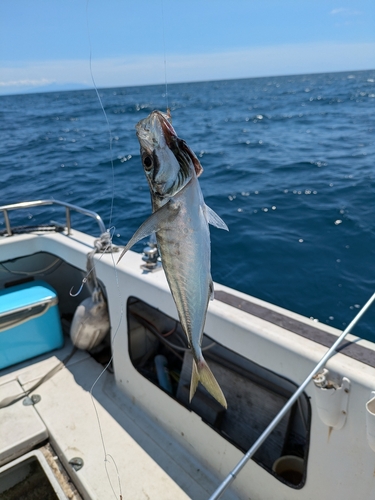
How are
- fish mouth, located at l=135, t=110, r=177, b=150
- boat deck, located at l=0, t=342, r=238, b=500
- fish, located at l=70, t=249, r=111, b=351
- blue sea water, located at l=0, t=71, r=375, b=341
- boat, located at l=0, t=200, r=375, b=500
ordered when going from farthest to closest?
blue sea water, located at l=0, t=71, r=375, b=341
fish, located at l=70, t=249, r=111, b=351
boat deck, located at l=0, t=342, r=238, b=500
boat, located at l=0, t=200, r=375, b=500
fish mouth, located at l=135, t=110, r=177, b=150

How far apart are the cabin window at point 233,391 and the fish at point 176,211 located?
118 centimetres

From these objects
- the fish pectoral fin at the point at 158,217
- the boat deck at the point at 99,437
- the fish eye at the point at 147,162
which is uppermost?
the fish eye at the point at 147,162

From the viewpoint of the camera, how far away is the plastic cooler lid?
369 cm

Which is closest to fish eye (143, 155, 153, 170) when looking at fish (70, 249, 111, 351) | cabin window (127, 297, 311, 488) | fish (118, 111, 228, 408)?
fish (118, 111, 228, 408)

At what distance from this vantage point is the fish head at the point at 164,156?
113 centimetres

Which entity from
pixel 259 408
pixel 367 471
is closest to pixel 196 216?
pixel 367 471

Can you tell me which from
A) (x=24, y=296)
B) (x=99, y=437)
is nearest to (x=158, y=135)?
(x=99, y=437)

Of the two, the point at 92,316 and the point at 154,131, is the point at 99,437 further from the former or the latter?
the point at 154,131

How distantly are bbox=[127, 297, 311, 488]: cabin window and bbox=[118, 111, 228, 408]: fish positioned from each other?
118 cm

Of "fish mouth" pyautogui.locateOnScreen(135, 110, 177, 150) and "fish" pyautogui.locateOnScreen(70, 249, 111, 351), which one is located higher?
"fish mouth" pyautogui.locateOnScreen(135, 110, 177, 150)

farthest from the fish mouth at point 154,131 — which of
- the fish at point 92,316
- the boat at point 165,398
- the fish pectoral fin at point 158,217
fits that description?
the fish at point 92,316

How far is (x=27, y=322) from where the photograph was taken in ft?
12.6

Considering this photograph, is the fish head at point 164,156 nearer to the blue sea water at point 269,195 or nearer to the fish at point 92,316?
the blue sea water at point 269,195

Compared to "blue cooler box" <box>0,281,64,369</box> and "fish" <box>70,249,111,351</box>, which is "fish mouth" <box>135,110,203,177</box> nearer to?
"fish" <box>70,249,111,351</box>
